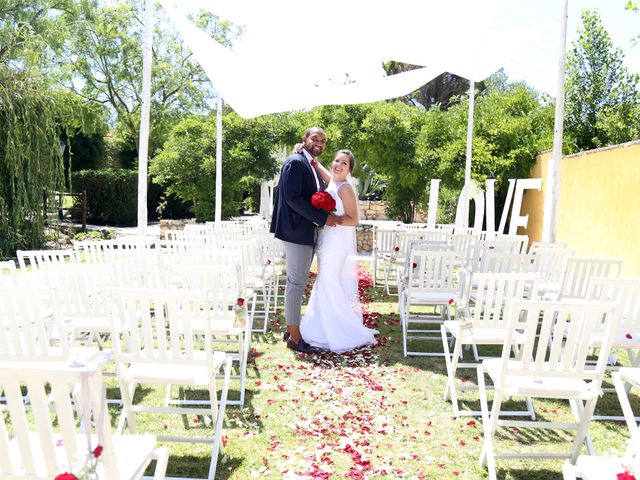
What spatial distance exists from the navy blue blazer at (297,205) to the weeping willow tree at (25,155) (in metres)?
7.49

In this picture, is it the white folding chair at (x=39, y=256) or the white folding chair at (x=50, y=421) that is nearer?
the white folding chair at (x=50, y=421)

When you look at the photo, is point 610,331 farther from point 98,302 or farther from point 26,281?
point 26,281

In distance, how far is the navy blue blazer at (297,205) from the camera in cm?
499

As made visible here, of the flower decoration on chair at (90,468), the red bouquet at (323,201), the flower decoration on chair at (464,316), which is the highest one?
the red bouquet at (323,201)

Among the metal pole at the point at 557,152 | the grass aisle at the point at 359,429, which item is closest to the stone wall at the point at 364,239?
the metal pole at the point at 557,152

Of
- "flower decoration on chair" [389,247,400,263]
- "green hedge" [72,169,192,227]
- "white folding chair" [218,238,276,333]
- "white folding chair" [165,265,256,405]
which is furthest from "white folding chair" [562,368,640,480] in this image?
"green hedge" [72,169,192,227]

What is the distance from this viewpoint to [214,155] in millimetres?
13266

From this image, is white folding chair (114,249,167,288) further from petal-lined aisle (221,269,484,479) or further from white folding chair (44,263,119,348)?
petal-lined aisle (221,269,484,479)

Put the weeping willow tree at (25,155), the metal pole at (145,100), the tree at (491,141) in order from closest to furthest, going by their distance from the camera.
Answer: the metal pole at (145,100) < the weeping willow tree at (25,155) < the tree at (491,141)

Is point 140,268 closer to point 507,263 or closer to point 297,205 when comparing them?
point 297,205

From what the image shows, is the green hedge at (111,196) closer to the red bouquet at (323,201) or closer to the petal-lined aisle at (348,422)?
the red bouquet at (323,201)

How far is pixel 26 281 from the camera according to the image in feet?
12.5

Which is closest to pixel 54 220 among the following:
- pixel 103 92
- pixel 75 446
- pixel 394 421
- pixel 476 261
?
pixel 476 261

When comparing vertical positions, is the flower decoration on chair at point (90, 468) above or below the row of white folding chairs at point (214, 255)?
below
